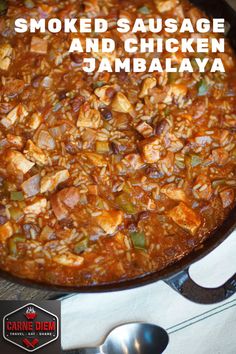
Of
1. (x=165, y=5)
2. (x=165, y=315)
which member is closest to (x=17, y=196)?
(x=165, y=315)

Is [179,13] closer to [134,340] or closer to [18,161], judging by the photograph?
[18,161]

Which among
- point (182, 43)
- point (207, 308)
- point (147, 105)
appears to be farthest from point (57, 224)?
point (182, 43)

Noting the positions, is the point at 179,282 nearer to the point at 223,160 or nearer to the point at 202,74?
the point at 223,160

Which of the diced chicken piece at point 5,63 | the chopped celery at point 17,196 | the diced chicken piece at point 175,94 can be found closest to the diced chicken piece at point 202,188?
the diced chicken piece at point 175,94

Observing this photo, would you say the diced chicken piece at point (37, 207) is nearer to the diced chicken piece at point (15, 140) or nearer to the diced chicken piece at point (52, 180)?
the diced chicken piece at point (52, 180)

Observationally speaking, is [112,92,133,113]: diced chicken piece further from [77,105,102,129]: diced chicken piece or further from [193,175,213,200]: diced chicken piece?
[193,175,213,200]: diced chicken piece

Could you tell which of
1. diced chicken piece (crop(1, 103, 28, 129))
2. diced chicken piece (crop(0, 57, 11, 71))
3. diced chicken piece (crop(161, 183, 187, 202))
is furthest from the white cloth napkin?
diced chicken piece (crop(0, 57, 11, 71))

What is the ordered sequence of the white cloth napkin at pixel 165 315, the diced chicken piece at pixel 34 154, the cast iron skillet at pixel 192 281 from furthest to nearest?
the white cloth napkin at pixel 165 315, the diced chicken piece at pixel 34 154, the cast iron skillet at pixel 192 281
